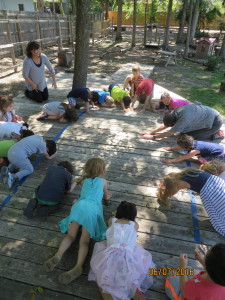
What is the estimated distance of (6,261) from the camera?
245 cm

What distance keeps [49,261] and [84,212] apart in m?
0.57

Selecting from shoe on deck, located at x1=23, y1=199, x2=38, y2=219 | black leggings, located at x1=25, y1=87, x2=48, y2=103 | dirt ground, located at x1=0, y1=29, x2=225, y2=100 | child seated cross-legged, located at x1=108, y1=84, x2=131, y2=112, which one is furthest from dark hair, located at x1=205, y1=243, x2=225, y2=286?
dirt ground, located at x1=0, y1=29, x2=225, y2=100

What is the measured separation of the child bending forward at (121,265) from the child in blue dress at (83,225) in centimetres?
19

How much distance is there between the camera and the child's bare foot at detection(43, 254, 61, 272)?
2326mm

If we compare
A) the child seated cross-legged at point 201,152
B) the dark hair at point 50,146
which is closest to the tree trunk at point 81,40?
the dark hair at point 50,146

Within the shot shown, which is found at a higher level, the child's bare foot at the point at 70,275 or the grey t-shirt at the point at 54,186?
the grey t-shirt at the point at 54,186

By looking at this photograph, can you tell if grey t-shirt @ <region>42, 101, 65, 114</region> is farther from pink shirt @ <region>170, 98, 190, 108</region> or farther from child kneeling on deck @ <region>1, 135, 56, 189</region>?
pink shirt @ <region>170, 98, 190, 108</region>

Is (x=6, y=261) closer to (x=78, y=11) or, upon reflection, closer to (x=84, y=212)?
(x=84, y=212)

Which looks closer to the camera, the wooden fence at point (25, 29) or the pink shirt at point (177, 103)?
the pink shirt at point (177, 103)

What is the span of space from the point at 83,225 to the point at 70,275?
1.56ft

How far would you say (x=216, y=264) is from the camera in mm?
1635

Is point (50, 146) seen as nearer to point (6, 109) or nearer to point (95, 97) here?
point (6, 109)

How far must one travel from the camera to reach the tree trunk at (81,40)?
5.64m

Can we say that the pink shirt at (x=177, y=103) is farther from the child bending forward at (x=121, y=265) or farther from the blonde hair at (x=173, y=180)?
the child bending forward at (x=121, y=265)
